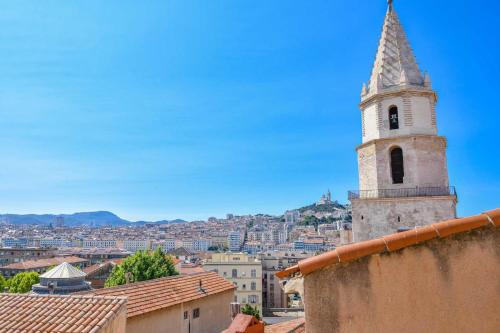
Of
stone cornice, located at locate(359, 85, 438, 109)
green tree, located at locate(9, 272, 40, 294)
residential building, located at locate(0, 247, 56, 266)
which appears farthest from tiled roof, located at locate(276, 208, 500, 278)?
residential building, located at locate(0, 247, 56, 266)

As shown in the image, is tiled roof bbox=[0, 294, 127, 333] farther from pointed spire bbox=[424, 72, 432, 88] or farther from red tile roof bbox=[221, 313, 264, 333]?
pointed spire bbox=[424, 72, 432, 88]

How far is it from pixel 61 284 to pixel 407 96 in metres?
19.8

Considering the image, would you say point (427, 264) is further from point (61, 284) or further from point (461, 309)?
point (61, 284)

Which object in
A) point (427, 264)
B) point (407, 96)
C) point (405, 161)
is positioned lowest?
point (427, 264)

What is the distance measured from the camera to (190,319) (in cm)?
1527

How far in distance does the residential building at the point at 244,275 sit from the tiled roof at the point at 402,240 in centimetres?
5165

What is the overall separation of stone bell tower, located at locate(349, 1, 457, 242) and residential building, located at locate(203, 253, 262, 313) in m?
39.7

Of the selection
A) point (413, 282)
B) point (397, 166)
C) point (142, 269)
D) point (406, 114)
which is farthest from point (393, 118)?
point (142, 269)

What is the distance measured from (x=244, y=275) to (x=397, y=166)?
41488 millimetres

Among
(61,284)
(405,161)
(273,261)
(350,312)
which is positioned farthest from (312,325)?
(273,261)

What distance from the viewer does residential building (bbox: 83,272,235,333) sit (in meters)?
13.2

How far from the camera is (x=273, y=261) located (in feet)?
235

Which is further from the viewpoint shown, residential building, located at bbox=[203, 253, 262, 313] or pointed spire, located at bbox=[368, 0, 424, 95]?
residential building, located at bbox=[203, 253, 262, 313]

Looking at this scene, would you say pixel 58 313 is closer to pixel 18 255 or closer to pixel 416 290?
pixel 416 290
